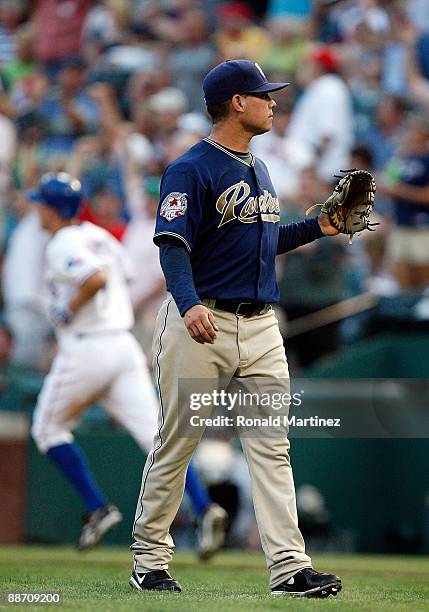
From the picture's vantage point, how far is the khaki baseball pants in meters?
5.03

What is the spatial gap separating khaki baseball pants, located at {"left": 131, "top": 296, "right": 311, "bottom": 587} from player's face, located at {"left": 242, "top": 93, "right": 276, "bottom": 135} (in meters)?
0.78

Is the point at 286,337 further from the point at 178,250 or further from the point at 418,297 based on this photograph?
the point at 178,250

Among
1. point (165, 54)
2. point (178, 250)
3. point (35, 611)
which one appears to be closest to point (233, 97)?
point (178, 250)

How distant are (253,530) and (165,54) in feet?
21.1

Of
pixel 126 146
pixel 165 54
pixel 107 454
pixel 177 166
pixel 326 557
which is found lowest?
pixel 326 557

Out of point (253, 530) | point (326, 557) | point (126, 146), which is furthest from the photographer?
point (126, 146)

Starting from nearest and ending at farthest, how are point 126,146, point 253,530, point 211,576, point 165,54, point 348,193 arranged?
point 348,193
point 211,576
point 253,530
point 126,146
point 165,54

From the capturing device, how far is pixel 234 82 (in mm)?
5227

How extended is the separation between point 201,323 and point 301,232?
3.31ft

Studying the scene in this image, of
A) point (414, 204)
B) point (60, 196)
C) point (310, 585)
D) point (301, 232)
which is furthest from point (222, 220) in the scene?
point (414, 204)

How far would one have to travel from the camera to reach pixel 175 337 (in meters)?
5.17

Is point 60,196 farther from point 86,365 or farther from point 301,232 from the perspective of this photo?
point 301,232

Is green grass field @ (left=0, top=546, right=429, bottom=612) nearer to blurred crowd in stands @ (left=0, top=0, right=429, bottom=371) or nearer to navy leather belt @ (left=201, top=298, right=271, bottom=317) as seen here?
navy leather belt @ (left=201, top=298, right=271, bottom=317)

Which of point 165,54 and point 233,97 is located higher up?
point 165,54
